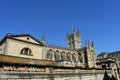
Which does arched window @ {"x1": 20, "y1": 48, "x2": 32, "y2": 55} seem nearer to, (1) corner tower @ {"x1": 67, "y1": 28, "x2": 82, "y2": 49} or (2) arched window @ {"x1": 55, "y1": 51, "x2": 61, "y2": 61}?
(2) arched window @ {"x1": 55, "y1": 51, "x2": 61, "y2": 61}

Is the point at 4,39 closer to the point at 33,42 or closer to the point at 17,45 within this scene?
the point at 17,45

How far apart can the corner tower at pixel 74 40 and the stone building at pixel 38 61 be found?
60.6 feet

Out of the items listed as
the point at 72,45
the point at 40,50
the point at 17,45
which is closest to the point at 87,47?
the point at 72,45

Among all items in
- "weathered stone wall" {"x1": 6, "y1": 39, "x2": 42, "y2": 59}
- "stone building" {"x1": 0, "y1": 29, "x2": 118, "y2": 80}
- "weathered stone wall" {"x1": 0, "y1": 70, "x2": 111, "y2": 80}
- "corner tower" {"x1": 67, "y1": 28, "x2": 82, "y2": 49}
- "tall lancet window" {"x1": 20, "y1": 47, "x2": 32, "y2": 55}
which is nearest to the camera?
"weathered stone wall" {"x1": 0, "y1": 70, "x2": 111, "y2": 80}

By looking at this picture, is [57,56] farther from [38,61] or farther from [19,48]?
[38,61]

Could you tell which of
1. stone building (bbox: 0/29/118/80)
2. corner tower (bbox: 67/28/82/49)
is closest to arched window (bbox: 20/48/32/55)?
stone building (bbox: 0/29/118/80)

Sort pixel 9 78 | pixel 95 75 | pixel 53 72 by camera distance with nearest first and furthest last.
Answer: pixel 9 78 → pixel 53 72 → pixel 95 75

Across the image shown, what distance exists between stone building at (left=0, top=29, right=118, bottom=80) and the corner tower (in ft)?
60.6

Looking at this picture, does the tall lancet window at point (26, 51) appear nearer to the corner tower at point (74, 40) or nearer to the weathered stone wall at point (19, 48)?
the weathered stone wall at point (19, 48)

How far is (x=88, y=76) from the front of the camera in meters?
18.0

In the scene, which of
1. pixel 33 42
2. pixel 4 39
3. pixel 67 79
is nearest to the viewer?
pixel 67 79

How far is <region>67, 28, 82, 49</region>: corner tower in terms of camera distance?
8269cm

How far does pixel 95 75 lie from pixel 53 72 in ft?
32.3

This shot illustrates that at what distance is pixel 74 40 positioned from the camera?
271ft
